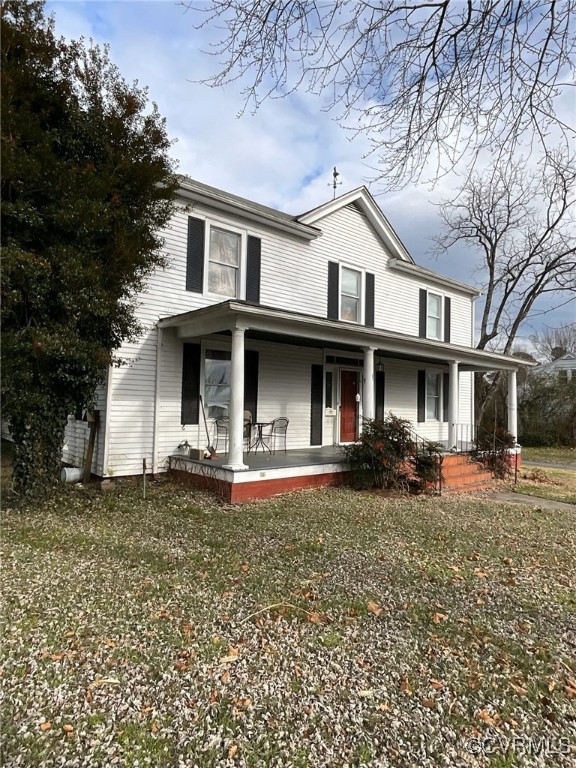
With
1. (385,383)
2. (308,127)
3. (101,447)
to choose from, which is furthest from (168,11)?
(385,383)

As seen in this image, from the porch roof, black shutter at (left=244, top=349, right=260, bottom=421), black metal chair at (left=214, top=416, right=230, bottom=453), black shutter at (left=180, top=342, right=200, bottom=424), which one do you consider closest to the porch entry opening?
the porch roof

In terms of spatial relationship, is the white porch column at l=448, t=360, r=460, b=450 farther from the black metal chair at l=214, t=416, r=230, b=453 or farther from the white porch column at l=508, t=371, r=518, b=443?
the black metal chair at l=214, t=416, r=230, b=453

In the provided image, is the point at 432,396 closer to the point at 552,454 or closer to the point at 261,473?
the point at 552,454

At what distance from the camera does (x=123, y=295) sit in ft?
24.5

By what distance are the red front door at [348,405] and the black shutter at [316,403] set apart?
2.91ft

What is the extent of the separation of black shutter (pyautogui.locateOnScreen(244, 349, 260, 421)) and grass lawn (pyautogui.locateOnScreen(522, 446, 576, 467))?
11.4m

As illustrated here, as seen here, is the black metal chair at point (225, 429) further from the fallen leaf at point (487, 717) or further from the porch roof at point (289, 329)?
the fallen leaf at point (487, 717)

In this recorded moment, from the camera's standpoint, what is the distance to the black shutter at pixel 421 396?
571 inches

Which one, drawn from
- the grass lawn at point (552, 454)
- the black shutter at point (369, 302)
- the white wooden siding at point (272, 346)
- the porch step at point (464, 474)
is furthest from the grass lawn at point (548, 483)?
the black shutter at point (369, 302)

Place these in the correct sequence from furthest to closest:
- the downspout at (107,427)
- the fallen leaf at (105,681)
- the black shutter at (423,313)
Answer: the black shutter at (423,313)
the downspout at (107,427)
the fallen leaf at (105,681)

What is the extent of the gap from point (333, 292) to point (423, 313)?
13.4ft

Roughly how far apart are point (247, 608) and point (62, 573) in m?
1.88

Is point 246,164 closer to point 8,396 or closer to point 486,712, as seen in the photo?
point 8,396

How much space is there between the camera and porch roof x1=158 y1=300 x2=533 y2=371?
302 inches
